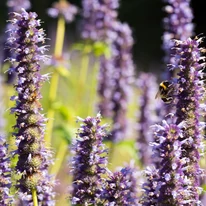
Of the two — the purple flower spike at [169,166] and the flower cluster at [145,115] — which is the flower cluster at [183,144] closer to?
the purple flower spike at [169,166]

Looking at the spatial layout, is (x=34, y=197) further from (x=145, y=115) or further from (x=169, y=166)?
(x=145, y=115)

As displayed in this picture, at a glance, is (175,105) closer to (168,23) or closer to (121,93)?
(168,23)

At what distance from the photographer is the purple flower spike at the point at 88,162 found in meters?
3.69

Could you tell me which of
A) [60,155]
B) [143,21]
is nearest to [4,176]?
[60,155]

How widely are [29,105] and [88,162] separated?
0.48m

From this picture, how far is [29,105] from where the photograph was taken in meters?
3.69

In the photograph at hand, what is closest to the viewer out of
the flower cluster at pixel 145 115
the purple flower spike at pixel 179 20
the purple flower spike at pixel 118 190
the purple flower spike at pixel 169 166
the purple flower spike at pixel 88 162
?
the purple flower spike at pixel 169 166

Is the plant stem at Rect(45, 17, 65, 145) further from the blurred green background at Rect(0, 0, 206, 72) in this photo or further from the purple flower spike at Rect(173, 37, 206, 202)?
the blurred green background at Rect(0, 0, 206, 72)

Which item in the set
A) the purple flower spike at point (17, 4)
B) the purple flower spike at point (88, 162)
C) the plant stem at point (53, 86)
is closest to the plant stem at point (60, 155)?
the plant stem at point (53, 86)

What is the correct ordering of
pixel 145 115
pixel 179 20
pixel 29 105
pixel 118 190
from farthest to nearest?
pixel 145 115 < pixel 179 20 < pixel 29 105 < pixel 118 190

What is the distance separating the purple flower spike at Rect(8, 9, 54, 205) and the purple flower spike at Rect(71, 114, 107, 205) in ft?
0.66

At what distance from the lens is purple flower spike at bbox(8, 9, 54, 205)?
12.0 ft

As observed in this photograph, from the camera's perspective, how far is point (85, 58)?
8172 mm

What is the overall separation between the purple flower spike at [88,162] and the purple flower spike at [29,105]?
20cm
